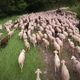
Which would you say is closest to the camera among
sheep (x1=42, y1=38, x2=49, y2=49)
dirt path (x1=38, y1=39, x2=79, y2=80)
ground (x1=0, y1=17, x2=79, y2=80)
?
dirt path (x1=38, y1=39, x2=79, y2=80)

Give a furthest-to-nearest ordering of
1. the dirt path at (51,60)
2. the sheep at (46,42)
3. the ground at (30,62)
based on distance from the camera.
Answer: the sheep at (46,42)
the ground at (30,62)
the dirt path at (51,60)

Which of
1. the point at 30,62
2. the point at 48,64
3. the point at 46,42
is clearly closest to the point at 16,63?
the point at 30,62

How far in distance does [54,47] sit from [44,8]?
17298 millimetres

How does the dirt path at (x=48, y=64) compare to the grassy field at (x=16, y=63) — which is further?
the grassy field at (x=16, y=63)

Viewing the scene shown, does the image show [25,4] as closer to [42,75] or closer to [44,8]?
[44,8]

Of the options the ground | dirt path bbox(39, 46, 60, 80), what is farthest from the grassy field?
dirt path bbox(39, 46, 60, 80)

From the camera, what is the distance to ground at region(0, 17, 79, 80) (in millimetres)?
9367

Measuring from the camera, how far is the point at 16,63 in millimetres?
10352

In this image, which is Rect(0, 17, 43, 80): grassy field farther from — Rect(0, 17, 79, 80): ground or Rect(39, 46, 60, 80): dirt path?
Rect(39, 46, 60, 80): dirt path

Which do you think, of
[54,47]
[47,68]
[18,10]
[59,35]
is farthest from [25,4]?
[47,68]

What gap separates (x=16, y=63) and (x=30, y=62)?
1.77ft

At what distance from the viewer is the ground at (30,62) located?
937cm

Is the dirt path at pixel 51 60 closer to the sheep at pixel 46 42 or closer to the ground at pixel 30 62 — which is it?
the ground at pixel 30 62

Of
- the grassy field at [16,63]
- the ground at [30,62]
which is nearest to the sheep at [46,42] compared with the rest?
the ground at [30,62]
